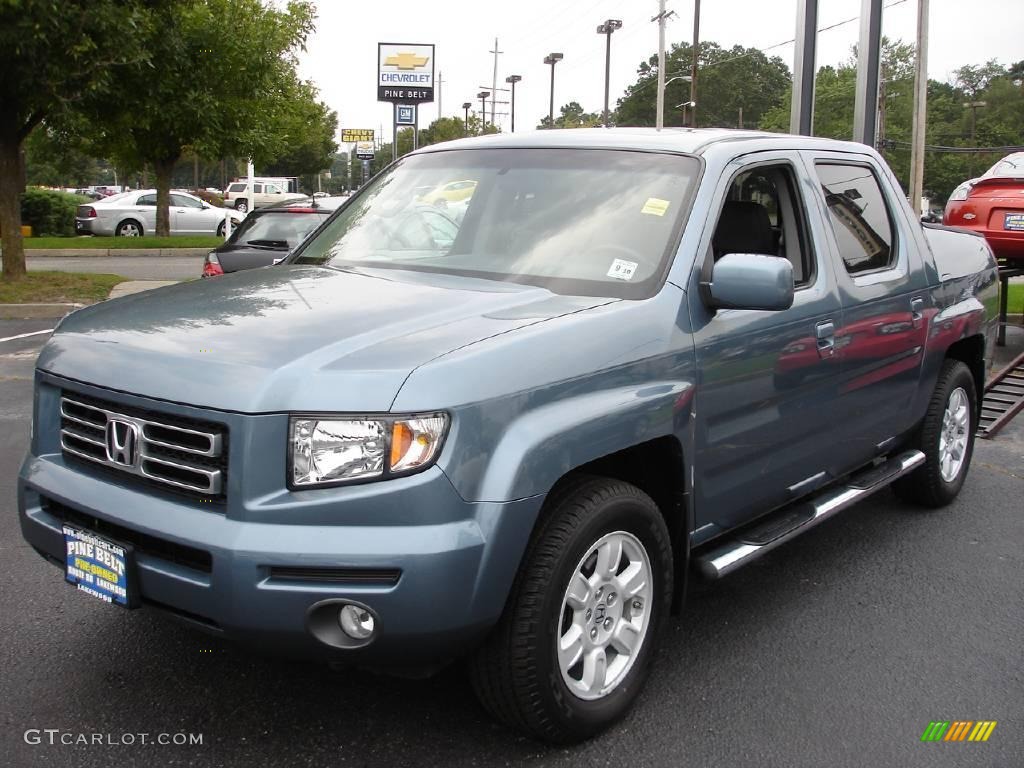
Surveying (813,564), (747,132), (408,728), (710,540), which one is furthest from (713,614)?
(747,132)

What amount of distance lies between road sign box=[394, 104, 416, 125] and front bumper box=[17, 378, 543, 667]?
24209mm

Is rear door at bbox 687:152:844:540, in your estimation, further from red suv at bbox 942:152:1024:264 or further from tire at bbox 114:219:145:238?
tire at bbox 114:219:145:238

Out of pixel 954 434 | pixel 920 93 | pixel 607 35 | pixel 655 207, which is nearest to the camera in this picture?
pixel 655 207

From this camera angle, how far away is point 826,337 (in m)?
4.13

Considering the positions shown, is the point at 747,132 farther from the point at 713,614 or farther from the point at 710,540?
the point at 713,614

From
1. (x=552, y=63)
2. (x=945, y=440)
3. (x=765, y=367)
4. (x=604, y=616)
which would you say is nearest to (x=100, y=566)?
(x=604, y=616)

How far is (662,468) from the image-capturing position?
11.5 ft

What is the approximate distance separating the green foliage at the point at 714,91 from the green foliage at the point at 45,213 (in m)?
65.9

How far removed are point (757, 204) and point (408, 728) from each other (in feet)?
7.85

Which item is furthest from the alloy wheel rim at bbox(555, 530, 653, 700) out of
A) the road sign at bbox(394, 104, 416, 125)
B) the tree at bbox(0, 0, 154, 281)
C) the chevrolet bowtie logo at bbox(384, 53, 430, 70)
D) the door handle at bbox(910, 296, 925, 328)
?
the chevrolet bowtie logo at bbox(384, 53, 430, 70)

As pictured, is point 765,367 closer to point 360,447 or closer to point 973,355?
point 360,447

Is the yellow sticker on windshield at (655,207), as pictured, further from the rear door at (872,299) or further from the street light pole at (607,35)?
the street light pole at (607,35)

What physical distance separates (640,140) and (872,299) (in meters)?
1.25

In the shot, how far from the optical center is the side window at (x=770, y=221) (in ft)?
13.4
